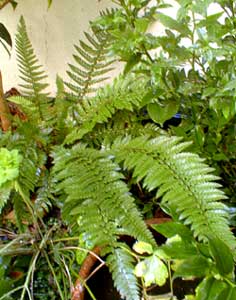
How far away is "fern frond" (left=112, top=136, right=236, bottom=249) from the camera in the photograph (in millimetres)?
860

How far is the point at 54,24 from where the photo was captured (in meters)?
1.72

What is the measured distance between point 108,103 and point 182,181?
386 mm

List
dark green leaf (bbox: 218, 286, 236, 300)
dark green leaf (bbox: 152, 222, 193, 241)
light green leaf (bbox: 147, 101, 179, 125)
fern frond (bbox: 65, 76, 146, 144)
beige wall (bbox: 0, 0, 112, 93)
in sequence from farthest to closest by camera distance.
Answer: beige wall (bbox: 0, 0, 112, 93)
fern frond (bbox: 65, 76, 146, 144)
light green leaf (bbox: 147, 101, 179, 125)
dark green leaf (bbox: 152, 222, 193, 241)
dark green leaf (bbox: 218, 286, 236, 300)

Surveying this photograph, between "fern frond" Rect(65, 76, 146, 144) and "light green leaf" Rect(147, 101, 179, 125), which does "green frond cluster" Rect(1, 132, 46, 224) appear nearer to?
"fern frond" Rect(65, 76, 146, 144)

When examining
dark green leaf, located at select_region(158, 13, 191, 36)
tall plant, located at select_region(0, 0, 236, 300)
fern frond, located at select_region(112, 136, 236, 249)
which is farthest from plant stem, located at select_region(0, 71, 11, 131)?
dark green leaf, located at select_region(158, 13, 191, 36)

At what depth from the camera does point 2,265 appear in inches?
41.4

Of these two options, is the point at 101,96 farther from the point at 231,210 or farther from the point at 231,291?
the point at 231,291

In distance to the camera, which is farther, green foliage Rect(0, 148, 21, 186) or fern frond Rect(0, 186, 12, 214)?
fern frond Rect(0, 186, 12, 214)

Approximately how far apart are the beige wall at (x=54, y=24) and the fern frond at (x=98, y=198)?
0.77 m

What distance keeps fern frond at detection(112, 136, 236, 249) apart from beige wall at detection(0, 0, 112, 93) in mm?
792

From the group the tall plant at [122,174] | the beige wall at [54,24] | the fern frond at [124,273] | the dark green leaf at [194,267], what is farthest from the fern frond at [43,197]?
the beige wall at [54,24]

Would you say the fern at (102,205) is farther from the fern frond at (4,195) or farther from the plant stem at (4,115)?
the plant stem at (4,115)

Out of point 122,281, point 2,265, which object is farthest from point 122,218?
point 2,265

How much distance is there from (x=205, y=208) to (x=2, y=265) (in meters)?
0.54
